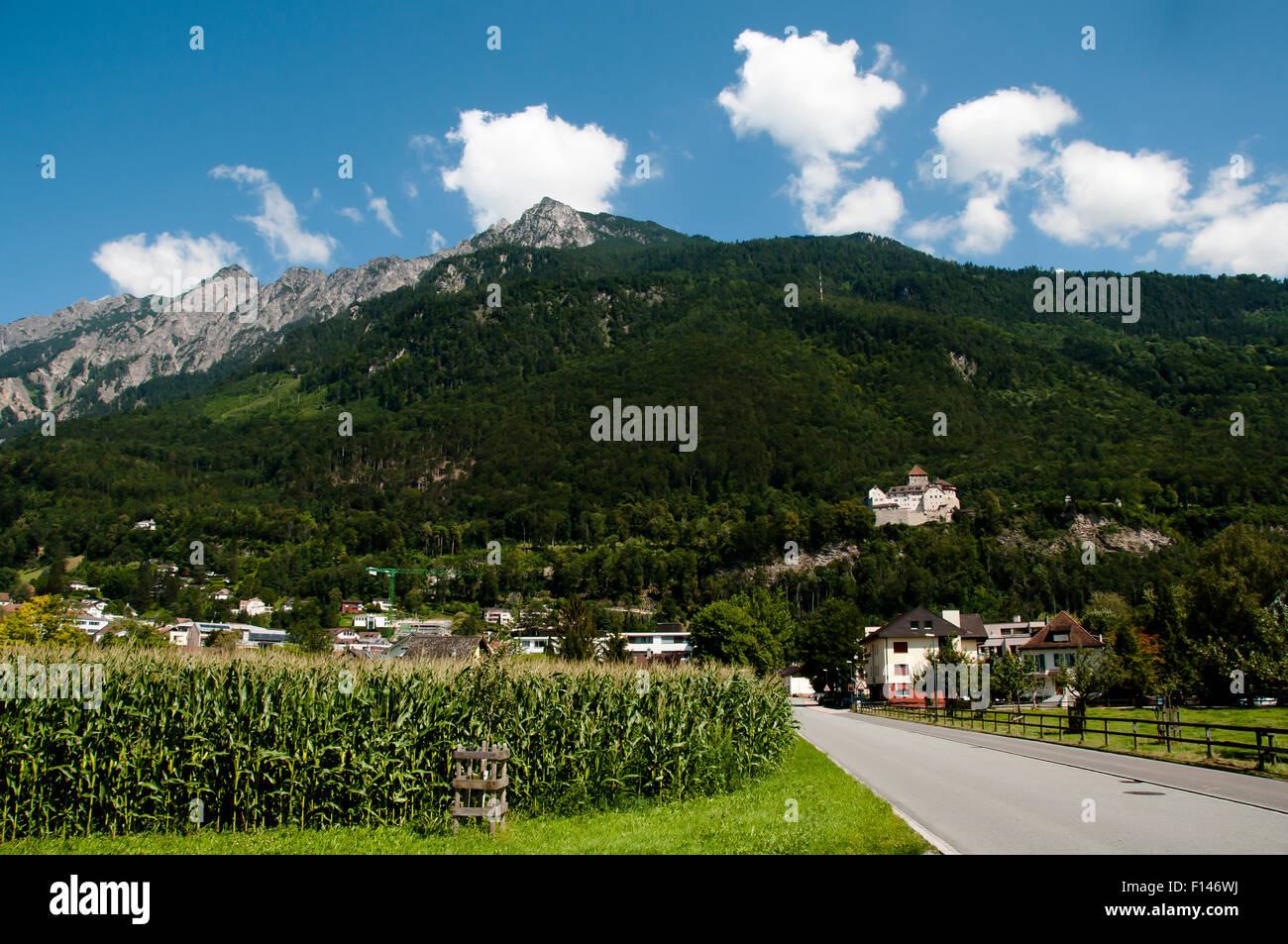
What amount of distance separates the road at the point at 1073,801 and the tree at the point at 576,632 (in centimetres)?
2096

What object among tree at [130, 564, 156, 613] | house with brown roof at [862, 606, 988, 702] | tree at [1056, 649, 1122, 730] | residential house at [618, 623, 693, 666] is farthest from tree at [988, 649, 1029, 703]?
tree at [130, 564, 156, 613]

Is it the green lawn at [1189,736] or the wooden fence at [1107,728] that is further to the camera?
the green lawn at [1189,736]

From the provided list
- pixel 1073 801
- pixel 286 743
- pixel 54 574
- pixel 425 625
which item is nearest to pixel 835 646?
pixel 425 625

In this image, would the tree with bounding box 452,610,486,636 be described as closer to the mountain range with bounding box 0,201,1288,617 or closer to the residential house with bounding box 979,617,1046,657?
the mountain range with bounding box 0,201,1288,617

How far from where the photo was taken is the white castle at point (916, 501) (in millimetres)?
158375

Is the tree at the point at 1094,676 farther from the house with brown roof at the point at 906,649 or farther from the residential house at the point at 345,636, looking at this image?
the residential house at the point at 345,636

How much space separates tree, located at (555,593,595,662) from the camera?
43656 mm

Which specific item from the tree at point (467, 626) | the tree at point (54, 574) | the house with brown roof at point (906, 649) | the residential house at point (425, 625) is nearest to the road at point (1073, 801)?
the house with brown roof at point (906, 649)

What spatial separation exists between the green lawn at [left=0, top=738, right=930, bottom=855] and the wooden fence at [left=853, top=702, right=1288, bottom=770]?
490 inches
